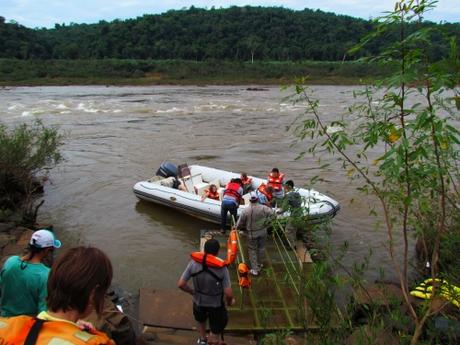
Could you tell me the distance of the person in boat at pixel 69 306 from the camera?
1.55 m

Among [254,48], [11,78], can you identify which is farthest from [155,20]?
[11,78]

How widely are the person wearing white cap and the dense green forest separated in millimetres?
68229

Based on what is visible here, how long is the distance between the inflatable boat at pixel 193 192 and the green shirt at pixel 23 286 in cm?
579

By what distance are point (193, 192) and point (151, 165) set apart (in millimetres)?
4714

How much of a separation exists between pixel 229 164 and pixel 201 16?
92.3 m

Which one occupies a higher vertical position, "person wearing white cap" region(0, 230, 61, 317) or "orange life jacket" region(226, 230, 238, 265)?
"person wearing white cap" region(0, 230, 61, 317)

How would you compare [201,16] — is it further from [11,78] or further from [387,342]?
[387,342]

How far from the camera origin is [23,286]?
3162 mm

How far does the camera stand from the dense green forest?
235ft

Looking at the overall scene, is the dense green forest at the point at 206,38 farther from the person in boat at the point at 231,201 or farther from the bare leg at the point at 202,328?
the bare leg at the point at 202,328

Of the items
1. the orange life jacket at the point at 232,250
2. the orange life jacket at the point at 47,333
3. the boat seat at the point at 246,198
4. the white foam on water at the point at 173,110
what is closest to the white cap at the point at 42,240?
the orange life jacket at the point at 47,333

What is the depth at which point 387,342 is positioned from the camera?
3234mm

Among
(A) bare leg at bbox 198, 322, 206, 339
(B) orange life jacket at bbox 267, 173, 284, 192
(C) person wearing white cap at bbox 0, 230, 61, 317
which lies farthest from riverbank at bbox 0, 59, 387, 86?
(C) person wearing white cap at bbox 0, 230, 61, 317

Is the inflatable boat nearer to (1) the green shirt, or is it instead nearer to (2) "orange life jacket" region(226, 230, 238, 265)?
(2) "orange life jacket" region(226, 230, 238, 265)
